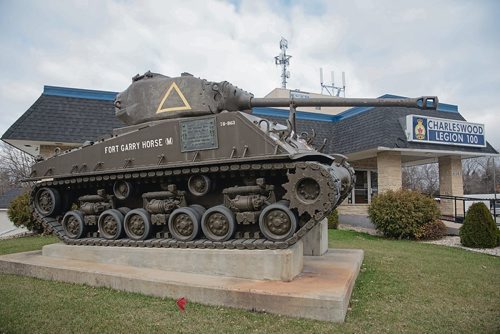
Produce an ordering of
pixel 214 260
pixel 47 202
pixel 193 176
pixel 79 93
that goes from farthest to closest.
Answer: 1. pixel 79 93
2. pixel 47 202
3. pixel 193 176
4. pixel 214 260

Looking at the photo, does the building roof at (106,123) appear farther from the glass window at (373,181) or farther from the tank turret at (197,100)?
the tank turret at (197,100)

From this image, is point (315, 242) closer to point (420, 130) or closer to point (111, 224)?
point (111, 224)

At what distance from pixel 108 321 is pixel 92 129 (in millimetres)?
13324

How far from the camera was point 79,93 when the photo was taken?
1797cm

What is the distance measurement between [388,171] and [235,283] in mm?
14544

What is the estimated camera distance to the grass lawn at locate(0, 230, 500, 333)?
5.23 metres

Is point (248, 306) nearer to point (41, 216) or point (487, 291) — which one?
point (487, 291)

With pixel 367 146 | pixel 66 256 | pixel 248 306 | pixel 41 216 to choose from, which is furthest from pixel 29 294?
pixel 367 146

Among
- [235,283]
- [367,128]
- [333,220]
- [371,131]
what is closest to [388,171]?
[371,131]

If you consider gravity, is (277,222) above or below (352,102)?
→ below

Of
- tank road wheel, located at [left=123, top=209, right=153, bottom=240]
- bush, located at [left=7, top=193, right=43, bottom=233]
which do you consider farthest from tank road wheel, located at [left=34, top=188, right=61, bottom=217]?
bush, located at [left=7, top=193, right=43, bottom=233]

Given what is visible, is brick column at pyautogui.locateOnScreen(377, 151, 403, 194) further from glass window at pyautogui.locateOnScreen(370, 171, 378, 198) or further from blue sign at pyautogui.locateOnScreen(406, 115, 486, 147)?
glass window at pyautogui.locateOnScreen(370, 171, 378, 198)

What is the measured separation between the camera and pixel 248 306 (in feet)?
19.5

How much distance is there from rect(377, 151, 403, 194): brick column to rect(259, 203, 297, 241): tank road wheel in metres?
13.5
